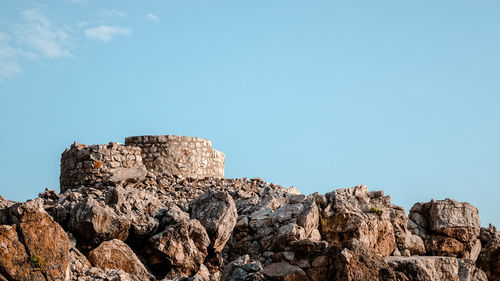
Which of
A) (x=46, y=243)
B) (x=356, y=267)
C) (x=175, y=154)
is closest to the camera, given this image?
(x=46, y=243)

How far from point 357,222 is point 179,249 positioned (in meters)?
6.65

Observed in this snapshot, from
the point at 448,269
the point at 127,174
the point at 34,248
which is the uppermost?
the point at 127,174

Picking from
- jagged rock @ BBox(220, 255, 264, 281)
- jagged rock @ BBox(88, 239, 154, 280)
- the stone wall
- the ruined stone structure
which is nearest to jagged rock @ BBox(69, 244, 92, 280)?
jagged rock @ BBox(88, 239, 154, 280)

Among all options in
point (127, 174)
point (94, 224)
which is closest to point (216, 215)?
point (94, 224)

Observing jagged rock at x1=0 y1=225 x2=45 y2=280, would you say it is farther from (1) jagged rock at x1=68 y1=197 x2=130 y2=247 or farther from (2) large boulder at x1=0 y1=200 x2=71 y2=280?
(1) jagged rock at x1=68 y1=197 x2=130 y2=247

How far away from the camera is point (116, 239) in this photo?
18.3m

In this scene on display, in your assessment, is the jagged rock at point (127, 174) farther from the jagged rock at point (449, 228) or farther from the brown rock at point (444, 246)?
the brown rock at point (444, 246)

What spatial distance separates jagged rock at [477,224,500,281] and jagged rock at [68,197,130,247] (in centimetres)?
1455

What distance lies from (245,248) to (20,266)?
775 cm

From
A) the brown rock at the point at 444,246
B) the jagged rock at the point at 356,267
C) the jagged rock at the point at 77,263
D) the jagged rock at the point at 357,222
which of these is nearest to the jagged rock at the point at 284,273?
the jagged rock at the point at 356,267

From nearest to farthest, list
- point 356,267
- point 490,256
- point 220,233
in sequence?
1. point 356,267
2. point 220,233
3. point 490,256

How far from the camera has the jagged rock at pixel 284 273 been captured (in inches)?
668

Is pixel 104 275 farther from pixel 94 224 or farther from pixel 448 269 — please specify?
pixel 448 269

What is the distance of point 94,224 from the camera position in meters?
17.8
